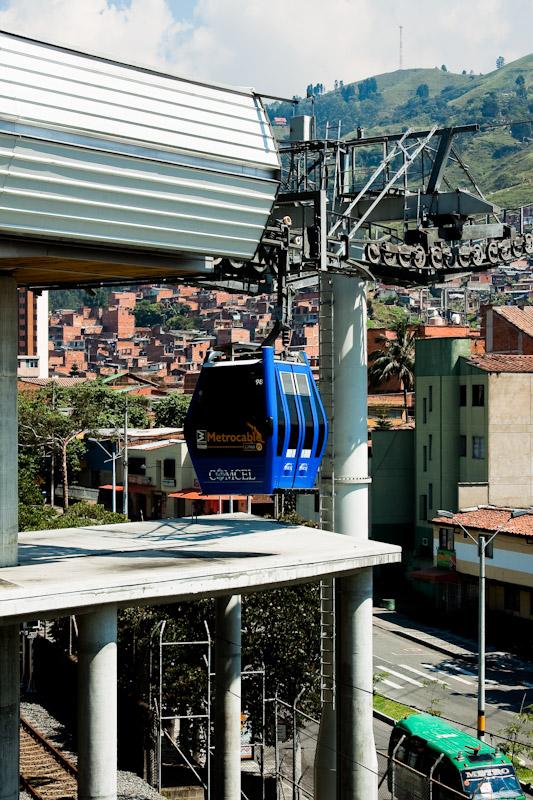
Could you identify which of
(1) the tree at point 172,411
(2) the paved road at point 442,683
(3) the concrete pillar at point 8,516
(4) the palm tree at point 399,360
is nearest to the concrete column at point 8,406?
(3) the concrete pillar at point 8,516

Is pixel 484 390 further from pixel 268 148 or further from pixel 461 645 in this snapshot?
pixel 268 148

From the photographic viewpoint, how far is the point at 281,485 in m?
28.9

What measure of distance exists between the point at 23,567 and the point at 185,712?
1681cm

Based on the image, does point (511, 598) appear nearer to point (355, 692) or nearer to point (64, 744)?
point (64, 744)

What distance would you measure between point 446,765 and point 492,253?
43.7 ft

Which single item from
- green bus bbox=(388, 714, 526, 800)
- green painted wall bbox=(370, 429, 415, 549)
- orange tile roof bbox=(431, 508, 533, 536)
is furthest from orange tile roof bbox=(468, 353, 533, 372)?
green bus bbox=(388, 714, 526, 800)

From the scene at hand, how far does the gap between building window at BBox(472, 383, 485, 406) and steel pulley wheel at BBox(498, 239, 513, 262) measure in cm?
3874

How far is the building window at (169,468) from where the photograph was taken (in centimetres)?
9400

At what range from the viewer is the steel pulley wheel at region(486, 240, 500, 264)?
117ft

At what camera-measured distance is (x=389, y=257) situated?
32750 millimetres

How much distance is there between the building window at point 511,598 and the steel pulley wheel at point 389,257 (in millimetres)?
34084

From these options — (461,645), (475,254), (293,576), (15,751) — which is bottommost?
(461,645)

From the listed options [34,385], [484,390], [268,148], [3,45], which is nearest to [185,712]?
[268,148]

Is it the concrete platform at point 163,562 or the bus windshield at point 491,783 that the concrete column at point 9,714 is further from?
the bus windshield at point 491,783
